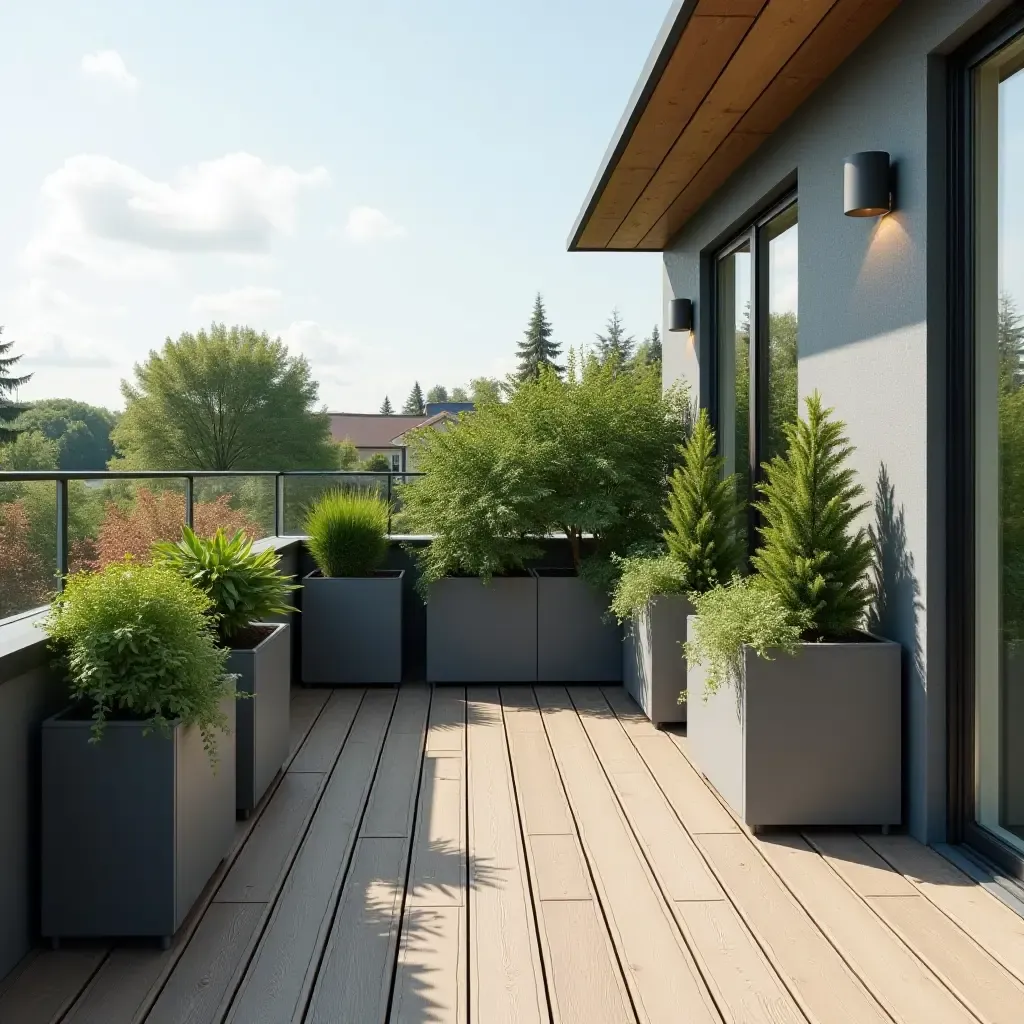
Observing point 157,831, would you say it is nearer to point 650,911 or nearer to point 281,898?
point 281,898

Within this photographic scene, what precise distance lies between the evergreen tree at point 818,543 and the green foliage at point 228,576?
1.93 metres

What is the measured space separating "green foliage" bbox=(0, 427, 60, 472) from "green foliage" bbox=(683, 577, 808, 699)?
35.9 m

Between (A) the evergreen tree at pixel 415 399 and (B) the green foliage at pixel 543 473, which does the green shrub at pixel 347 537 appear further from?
(A) the evergreen tree at pixel 415 399

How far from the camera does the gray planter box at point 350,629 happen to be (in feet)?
19.2

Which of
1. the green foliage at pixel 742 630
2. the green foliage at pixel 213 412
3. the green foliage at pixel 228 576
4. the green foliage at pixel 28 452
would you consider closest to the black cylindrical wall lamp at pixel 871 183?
the green foliage at pixel 742 630

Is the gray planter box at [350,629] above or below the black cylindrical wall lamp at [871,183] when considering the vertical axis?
below

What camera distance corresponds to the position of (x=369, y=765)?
4258 mm

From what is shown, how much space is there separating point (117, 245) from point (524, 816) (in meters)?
54.7

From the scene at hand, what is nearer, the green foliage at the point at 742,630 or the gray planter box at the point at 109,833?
the gray planter box at the point at 109,833

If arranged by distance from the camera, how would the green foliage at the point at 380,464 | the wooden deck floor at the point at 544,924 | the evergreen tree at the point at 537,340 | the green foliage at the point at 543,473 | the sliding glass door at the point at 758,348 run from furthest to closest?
the evergreen tree at the point at 537,340 < the green foliage at the point at 380,464 < the green foliage at the point at 543,473 < the sliding glass door at the point at 758,348 < the wooden deck floor at the point at 544,924

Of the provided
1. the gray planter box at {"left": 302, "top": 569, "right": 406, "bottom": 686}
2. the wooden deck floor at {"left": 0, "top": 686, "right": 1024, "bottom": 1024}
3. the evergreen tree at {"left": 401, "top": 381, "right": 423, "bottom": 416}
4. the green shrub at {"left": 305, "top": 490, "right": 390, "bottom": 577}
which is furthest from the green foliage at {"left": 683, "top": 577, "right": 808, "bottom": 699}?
the evergreen tree at {"left": 401, "top": 381, "right": 423, "bottom": 416}

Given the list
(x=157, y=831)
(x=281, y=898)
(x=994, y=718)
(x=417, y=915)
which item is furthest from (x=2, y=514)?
(x=994, y=718)

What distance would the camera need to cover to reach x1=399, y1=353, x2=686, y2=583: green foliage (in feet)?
18.6

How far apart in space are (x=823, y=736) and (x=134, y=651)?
2.23m
